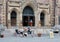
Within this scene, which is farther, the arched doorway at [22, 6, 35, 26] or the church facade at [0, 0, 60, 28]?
the arched doorway at [22, 6, 35, 26]

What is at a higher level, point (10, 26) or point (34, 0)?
point (34, 0)

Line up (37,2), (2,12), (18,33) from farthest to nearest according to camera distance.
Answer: (37,2)
(2,12)
(18,33)

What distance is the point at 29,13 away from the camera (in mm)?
36625

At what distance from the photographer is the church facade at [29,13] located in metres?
34.9

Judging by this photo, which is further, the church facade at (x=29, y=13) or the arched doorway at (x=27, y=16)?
the arched doorway at (x=27, y=16)

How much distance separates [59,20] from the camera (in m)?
37.6

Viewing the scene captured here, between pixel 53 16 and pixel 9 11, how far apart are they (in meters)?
6.95

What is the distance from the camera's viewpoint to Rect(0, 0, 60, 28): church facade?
3488 cm

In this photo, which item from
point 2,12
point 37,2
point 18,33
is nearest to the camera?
point 18,33

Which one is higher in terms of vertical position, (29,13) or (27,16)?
(29,13)

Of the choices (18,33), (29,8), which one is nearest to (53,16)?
(29,8)

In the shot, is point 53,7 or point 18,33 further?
point 53,7

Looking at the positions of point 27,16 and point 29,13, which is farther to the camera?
point 29,13

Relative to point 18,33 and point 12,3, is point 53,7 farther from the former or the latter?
point 18,33
